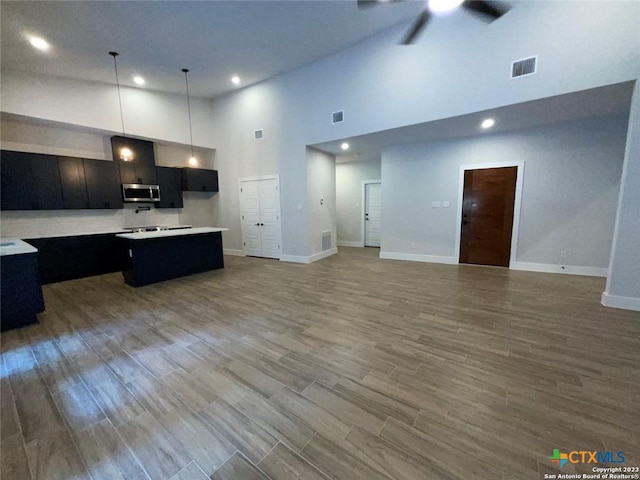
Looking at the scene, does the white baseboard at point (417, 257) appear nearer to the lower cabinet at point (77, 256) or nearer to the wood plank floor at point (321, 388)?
the wood plank floor at point (321, 388)

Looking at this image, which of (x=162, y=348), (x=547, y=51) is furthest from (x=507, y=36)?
(x=162, y=348)

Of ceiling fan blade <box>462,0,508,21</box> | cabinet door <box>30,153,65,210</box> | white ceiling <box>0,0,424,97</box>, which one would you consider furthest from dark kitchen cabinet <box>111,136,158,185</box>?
ceiling fan blade <box>462,0,508,21</box>

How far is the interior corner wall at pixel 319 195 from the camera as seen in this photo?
18.9 ft

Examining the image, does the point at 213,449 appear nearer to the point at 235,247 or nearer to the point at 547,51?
the point at 547,51

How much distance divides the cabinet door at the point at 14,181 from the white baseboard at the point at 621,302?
9268mm

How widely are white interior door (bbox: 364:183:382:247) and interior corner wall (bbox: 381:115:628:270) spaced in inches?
68.1

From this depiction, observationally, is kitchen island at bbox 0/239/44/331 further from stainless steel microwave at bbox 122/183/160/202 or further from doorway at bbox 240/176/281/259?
doorway at bbox 240/176/281/259

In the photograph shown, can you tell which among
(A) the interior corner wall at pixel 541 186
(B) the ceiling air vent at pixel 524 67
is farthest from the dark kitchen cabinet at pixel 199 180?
(B) the ceiling air vent at pixel 524 67

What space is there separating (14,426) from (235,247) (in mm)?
5697

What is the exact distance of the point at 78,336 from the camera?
265 centimetres

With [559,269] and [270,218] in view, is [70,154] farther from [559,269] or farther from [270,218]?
[559,269]

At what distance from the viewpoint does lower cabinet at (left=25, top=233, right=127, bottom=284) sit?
454 cm

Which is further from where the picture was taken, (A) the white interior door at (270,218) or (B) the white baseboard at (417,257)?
(A) the white interior door at (270,218)

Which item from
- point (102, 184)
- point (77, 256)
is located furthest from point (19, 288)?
point (102, 184)
